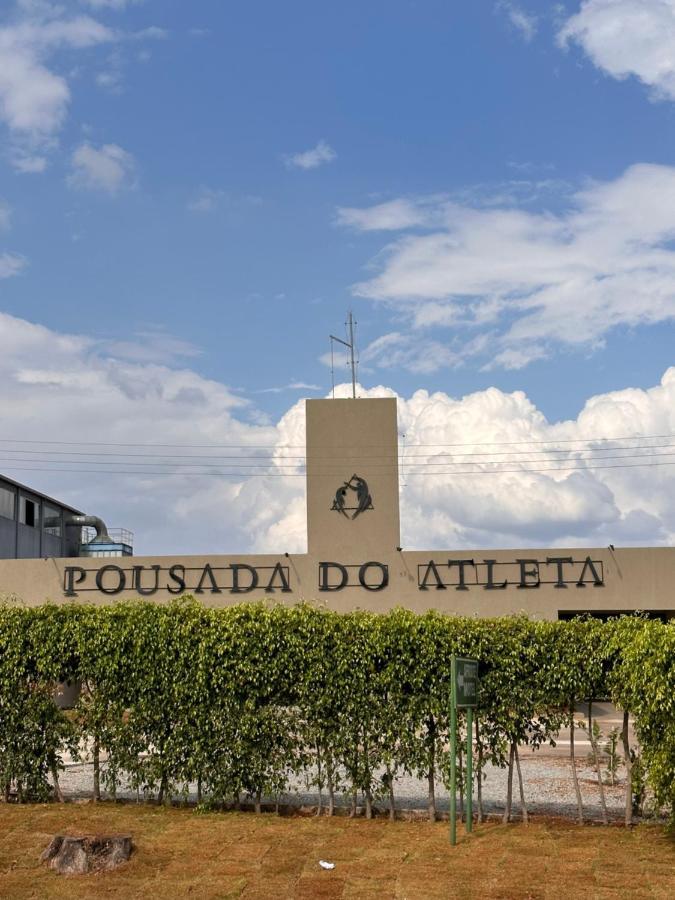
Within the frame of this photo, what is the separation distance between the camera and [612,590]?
1131 inches

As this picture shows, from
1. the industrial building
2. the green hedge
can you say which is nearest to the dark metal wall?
the industrial building

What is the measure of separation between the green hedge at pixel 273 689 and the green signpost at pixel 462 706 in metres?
0.51

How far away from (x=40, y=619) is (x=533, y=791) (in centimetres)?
758

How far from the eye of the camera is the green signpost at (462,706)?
429 inches

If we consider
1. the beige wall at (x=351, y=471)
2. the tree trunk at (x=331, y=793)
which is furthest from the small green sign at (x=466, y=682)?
the beige wall at (x=351, y=471)

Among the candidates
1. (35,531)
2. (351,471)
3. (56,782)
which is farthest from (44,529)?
(56,782)

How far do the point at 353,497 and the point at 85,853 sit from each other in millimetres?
20387

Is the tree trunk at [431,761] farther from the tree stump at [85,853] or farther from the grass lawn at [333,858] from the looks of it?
the tree stump at [85,853]

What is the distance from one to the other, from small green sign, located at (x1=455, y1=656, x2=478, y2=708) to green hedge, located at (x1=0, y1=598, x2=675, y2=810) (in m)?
0.57

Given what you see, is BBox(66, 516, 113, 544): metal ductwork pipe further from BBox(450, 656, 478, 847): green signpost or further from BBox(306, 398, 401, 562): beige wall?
BBox(450, 656, 478, 847): green signpost

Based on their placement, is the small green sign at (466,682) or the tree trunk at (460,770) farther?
the tree trunk at (460,770)

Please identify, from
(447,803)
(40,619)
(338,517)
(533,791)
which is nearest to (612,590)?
(338,517)

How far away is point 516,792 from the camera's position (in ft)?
47.0

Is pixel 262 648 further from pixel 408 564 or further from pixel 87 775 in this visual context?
pixel 408 564
